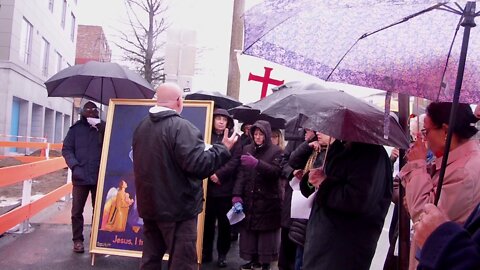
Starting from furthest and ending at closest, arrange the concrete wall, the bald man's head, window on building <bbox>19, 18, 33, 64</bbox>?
window on building <bbox>19, 18, 33, 64</bbox>, the concrete wall, the bald man's head

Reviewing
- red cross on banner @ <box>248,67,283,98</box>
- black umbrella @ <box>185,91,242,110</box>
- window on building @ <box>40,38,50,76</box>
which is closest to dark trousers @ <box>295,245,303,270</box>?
red cross on banner @ <box>248,67,283,98</box>

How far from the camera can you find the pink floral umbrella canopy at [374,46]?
227 centimetres

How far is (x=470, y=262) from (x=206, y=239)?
4.71 metres

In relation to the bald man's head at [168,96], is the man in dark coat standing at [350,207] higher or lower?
lower

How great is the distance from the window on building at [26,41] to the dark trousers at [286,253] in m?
22.6

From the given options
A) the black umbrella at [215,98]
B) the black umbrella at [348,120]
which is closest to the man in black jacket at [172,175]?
the black umbrella at [348,120]

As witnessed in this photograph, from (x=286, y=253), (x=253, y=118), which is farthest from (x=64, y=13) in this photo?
(x=286, y=253)

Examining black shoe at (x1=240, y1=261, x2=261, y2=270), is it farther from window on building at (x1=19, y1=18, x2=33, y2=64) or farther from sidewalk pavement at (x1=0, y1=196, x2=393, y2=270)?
window on building at (x1=19, y1=18, x2=33, y2=64)

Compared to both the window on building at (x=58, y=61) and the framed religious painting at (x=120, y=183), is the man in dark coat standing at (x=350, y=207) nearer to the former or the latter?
the framed religious painting at (x=120, y=183)

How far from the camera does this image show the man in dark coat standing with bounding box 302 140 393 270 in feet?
9.84

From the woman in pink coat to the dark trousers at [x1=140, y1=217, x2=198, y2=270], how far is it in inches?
73.2

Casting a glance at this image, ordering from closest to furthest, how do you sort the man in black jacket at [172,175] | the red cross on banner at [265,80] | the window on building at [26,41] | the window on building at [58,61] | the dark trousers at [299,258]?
Result: the man in black jacket at [172,175] < the dark trousers at [299,258] < the red cross on banner at [265,80] < the window on building at [26,41] < the window on building at [58,61]

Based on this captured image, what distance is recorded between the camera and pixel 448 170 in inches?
89.0

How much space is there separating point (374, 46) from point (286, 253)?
3.14 metres
